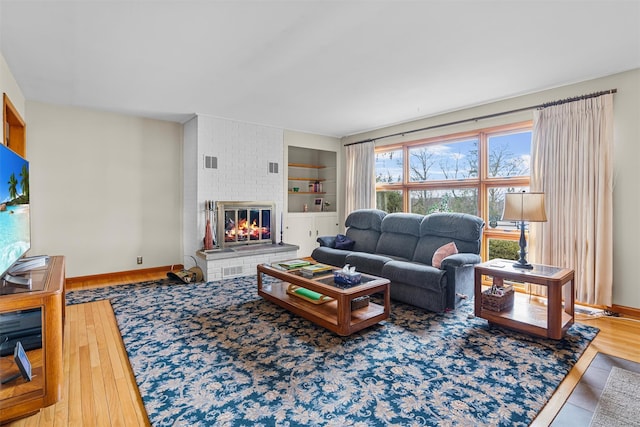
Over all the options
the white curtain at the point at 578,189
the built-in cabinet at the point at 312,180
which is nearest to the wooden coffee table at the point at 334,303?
the white curtain at the point at 578,189

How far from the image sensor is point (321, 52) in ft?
8.78

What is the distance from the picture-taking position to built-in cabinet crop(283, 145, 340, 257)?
613 centimetres

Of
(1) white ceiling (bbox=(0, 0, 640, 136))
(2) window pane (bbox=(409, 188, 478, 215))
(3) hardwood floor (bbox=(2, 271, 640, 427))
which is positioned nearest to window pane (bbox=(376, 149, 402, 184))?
(2) window pane (bbox=(409, 188, 478, 215))

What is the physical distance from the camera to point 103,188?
4.51 metres

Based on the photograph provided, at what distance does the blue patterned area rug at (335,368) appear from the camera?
5.57 ft

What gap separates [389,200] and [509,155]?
2.03 meters

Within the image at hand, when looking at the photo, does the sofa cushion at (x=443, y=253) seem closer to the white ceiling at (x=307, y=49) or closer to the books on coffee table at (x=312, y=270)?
the books on coffee table at (x=312, y=270)

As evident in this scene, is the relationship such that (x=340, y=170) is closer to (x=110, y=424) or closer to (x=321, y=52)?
(x=321, y=52)

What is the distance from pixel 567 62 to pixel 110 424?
4429 mm

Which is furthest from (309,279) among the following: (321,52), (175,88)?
(175,88)

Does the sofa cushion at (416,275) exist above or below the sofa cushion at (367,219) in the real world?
below

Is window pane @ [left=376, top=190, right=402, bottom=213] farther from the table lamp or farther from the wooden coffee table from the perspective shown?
the wooden coffee table

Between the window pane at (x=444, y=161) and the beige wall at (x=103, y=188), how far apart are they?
391cm

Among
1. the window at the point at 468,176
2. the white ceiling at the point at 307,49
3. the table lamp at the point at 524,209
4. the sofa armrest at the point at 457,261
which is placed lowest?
the sofa armrest at the point at 457,261
